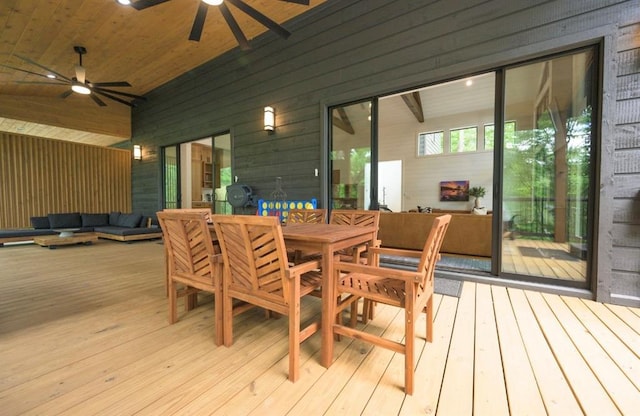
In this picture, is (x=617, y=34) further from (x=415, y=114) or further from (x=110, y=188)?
(x=110, y=188)

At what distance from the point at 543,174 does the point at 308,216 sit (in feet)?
8.41

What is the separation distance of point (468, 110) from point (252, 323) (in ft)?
26.6

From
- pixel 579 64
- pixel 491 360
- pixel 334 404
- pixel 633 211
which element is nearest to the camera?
pixel 334 404

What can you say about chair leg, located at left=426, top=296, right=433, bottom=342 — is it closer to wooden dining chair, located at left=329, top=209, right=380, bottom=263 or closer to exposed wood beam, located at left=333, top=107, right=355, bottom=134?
wooden dining chair, located at left=329, top=209, right=380, bottom=263

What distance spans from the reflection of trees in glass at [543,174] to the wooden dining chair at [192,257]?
306 cm

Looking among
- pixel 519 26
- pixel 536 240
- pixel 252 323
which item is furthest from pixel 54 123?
pixel 536 240

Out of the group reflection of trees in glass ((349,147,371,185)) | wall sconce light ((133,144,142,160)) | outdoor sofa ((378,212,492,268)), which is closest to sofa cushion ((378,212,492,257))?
outdoor sofa ((378,212,492,268))

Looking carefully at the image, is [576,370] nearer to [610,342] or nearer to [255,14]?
[610,342]

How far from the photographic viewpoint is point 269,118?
14.5 feet

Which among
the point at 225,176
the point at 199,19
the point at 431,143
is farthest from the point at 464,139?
the point at 199,19

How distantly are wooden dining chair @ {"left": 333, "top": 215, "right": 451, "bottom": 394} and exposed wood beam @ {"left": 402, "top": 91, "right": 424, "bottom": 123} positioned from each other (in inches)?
201

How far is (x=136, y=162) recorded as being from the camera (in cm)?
743

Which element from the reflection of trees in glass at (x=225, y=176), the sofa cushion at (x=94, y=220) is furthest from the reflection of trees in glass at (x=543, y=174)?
the sofa cushion at (x=94, y=220)

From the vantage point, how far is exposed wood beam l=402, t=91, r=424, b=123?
229 inches
